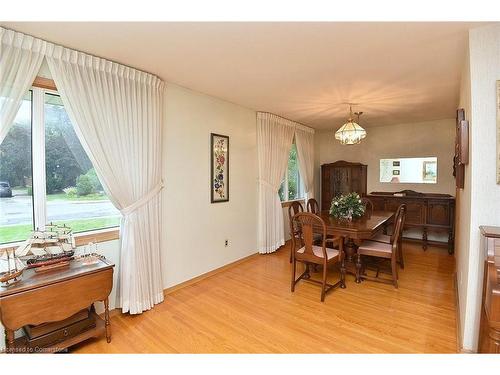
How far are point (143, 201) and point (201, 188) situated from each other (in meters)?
0.93

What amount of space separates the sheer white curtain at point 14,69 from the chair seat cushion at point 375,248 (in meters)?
3.65

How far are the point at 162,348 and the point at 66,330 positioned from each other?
72 centimetres

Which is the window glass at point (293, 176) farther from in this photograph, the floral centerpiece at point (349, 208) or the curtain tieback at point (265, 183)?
the floral centerpiece at point (349, 208)

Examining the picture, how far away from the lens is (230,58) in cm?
238

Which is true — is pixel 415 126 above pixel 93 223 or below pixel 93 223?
above

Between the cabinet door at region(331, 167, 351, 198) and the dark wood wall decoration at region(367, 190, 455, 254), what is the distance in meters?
0.79

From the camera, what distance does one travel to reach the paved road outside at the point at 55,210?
204cm

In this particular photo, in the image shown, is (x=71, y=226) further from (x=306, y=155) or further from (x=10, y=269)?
(x=306, y=155)

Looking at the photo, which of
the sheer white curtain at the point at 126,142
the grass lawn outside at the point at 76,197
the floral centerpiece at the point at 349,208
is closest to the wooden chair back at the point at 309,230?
the floral centerpiece at the point at 349,208

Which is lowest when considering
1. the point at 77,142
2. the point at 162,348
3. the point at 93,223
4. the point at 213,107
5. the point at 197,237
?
the point at 162,348

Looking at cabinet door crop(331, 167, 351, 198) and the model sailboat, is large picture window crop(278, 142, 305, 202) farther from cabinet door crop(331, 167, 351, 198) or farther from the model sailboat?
the model sailboat

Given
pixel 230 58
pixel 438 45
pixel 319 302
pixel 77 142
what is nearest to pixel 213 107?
pixel 230 58

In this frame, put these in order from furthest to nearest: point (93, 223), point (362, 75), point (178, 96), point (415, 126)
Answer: point (415, 126)
point (178, 96)
point (362, 75)
point (93, 223)

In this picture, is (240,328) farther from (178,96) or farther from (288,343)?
(178,96)
